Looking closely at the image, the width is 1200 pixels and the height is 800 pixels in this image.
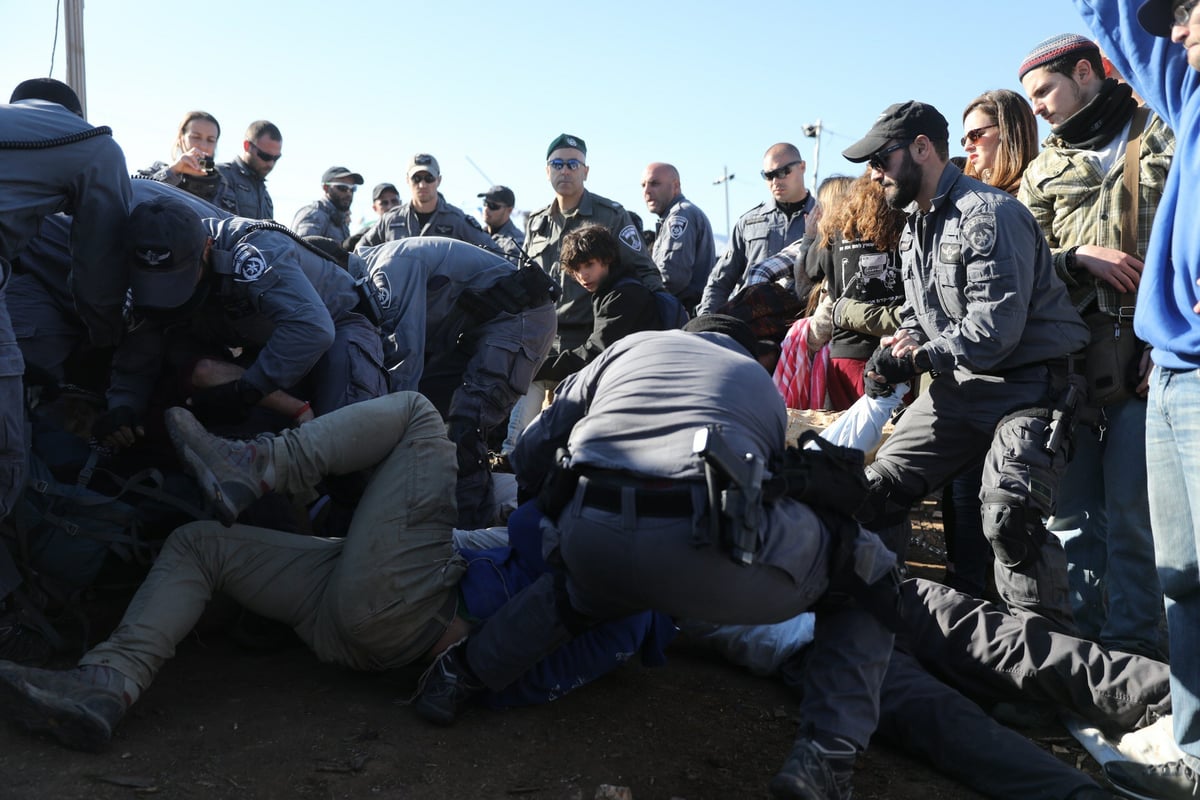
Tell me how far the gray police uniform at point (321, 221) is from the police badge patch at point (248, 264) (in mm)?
4454

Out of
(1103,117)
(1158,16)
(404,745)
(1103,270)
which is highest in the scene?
(1158,16)

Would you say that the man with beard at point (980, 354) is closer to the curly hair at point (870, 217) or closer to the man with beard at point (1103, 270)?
the man with beard at point (1103, 270)

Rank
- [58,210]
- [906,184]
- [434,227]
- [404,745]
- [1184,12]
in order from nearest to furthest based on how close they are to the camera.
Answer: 1. [1184,12]
2. [404,745]
3. [58,210]
4. [906,184]
5. [434,227]

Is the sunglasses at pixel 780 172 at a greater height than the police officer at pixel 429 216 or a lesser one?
greater

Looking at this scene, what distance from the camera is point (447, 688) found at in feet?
10.6

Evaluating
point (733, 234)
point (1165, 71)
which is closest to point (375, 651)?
point (1165, 71)

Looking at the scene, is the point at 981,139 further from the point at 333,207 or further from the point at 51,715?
the point at 333,207

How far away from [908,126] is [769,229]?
2563 millimetres

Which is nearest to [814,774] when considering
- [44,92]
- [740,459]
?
[740,459]

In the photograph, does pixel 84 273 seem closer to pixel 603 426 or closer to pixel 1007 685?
pixel 603 426

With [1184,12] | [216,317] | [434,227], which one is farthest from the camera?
[434,227]

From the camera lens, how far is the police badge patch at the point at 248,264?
3.99 m

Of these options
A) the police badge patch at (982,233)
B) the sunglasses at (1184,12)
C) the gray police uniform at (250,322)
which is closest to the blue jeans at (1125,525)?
the police badge patch at (982,233)

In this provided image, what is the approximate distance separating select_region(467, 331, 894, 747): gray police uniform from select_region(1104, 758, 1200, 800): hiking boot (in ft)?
2.46
